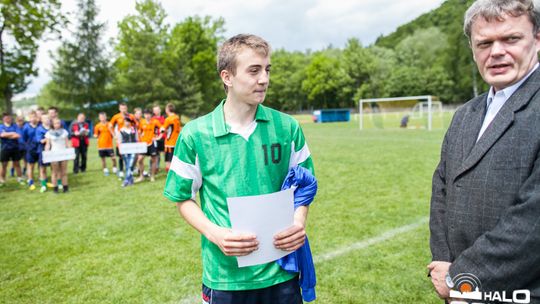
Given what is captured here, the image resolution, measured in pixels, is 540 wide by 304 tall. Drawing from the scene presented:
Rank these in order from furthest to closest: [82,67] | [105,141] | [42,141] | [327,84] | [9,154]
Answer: [327,84] < [82,67] < [105,141] < [9,154] < [42,141]

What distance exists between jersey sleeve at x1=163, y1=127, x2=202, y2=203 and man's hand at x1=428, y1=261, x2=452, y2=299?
1.33 metres

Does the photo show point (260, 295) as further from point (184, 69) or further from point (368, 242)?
point (184, 69)

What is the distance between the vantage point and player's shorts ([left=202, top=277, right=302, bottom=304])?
2.12 metres

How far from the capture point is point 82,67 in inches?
1775

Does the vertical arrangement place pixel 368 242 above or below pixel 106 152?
below

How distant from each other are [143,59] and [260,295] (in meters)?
48.9

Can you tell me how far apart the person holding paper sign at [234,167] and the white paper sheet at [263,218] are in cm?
16

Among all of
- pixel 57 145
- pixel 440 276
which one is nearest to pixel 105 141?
pixel 57 145

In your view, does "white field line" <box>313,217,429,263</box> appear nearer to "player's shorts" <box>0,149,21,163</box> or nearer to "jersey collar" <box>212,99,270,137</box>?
"jersey collar" <box>212,99,270,137</box>

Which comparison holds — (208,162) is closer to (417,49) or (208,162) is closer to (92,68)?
(92,68)

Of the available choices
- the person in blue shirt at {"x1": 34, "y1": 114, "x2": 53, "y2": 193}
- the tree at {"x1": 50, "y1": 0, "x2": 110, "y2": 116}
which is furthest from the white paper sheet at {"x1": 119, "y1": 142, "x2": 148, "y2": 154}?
the tree at {"x1": 50, "y1": 0, "x2": 110, "y2": 116}

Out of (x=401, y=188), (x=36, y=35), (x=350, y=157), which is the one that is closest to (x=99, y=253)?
(x=401, y=188)

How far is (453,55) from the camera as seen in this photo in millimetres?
68062

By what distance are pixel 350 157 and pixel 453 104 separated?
62382 millimetres
